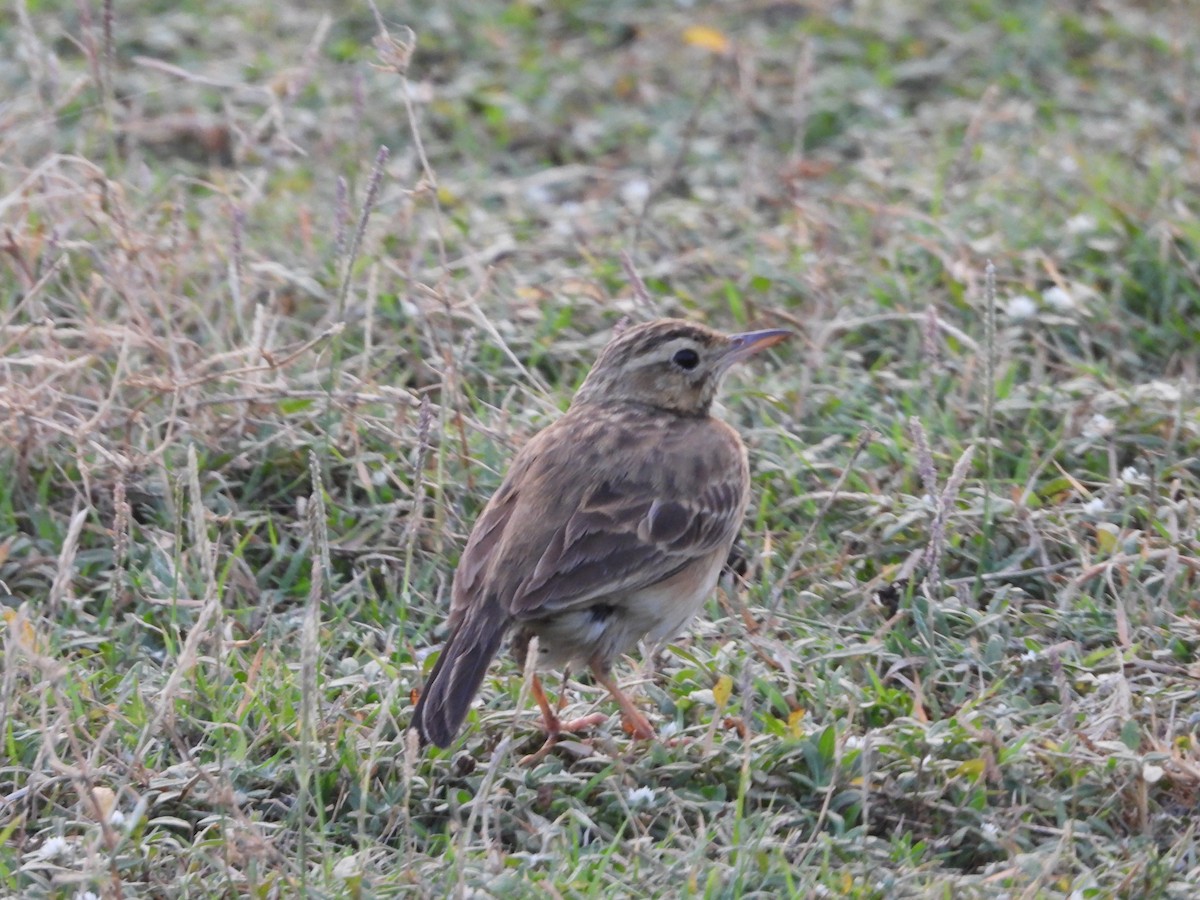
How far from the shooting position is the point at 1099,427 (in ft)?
19.9

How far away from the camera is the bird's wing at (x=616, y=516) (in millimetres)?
4758

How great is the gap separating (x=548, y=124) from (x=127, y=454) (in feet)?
12.7

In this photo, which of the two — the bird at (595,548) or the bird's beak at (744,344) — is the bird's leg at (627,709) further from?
the bird's beak at (744,344)

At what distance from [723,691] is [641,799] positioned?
41 centimetres

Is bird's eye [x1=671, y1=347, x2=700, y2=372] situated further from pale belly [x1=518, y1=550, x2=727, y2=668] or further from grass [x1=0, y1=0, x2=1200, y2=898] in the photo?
pale belly [x1=518, y1=550, x2=727, y2=668]

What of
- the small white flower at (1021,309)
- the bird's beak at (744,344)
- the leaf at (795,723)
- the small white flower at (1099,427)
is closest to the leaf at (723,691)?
the leaf at (795,723)

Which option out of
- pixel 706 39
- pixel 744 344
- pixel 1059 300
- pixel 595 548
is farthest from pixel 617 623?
pixel 706 39

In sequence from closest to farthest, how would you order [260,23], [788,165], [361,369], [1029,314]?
[361,369] → [1029,314] → [788,165] → [260,23]

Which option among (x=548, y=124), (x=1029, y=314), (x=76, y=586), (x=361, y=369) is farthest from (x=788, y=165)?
(x=76, y=586)

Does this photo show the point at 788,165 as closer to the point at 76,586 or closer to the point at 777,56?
the point at 777,56

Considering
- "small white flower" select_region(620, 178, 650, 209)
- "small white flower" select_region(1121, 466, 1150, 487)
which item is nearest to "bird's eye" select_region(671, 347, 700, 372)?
A: "small white flower" select_region(1121, 466, 1150, 487)

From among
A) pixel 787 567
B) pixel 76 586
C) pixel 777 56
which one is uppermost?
pixel 777 56

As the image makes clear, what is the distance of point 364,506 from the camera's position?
5.92 meters

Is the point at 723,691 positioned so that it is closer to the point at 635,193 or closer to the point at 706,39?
the point at 635,193
